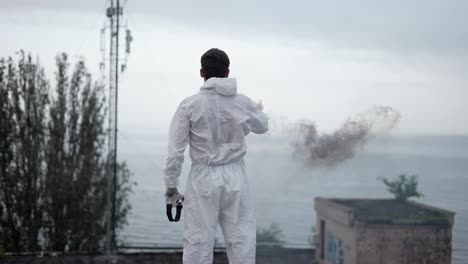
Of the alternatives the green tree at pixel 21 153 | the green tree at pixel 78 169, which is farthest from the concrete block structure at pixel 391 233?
the green tree at pixel 21 153

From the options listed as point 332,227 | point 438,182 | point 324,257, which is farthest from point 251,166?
point 438,182

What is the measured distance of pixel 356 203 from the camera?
10.7 m

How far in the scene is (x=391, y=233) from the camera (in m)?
9.22

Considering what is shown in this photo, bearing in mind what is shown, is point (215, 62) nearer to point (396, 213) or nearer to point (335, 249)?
point (396, 213)

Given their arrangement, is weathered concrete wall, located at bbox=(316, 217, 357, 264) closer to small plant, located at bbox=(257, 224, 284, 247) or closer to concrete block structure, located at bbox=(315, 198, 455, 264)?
concrete block structure, located at bbox=(315, 198, 455, 264)

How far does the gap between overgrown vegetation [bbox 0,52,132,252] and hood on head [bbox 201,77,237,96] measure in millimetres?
13587

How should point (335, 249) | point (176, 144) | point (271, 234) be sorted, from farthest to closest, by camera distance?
point (271, 234)
point (335, 249)
point (176, 144)

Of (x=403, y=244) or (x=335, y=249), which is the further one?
(x=335, y=249)

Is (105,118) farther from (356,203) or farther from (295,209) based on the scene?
(356,203)

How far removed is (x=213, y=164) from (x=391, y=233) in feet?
21.9

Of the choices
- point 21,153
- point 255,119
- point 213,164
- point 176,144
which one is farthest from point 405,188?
point 21,153

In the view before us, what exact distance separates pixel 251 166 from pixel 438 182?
4670mm

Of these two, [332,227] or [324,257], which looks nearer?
[332,227]

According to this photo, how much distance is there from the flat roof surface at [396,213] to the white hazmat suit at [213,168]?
236 inches
